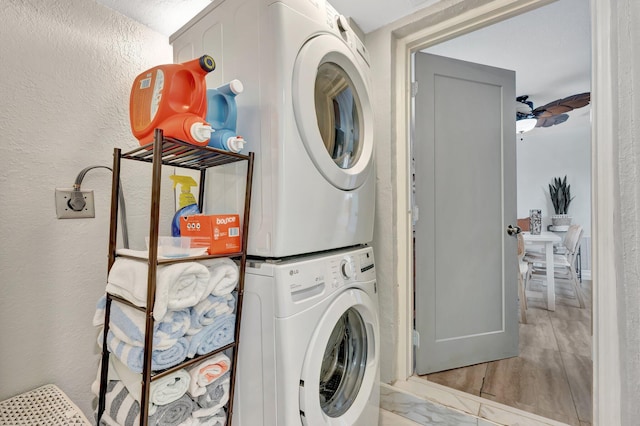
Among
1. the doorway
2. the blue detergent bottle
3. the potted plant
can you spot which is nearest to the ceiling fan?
the doorway

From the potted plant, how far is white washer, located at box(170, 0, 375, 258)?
533 cm

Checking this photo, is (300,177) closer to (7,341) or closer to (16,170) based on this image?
(16,170)

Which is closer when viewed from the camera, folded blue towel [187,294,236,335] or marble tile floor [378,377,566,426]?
folded blue towel [187,294,236,335]

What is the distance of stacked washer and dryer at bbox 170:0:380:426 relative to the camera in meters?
0.91

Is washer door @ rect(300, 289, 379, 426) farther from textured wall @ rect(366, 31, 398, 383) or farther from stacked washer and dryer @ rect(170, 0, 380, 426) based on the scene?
textured wall @ rect(366, 31, 398, 383)

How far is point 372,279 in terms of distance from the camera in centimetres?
133

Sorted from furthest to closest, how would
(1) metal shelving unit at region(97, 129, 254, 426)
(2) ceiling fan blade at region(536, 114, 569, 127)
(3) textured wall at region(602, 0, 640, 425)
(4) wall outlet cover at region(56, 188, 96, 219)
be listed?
(2) ceiling fan blade at region(536, 114, 569, 127) → (4) wall outlet cover at region(56, 188, 96, 219) → (1) metal shelving unit at region(97, 129, 254, 426) → (3) textured wall at region(602, 0, 640, 425)

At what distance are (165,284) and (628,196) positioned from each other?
1.06 meters

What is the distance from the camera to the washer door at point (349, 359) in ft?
3.65

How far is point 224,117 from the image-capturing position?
1.00 meters

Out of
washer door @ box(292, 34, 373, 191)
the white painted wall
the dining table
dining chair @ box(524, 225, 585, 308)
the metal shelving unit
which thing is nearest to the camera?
the metal shelving unit

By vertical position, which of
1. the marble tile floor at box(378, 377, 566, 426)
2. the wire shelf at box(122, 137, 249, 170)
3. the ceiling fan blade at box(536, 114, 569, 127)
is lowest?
the marble tile floor at box(378, 377, 566, 426)

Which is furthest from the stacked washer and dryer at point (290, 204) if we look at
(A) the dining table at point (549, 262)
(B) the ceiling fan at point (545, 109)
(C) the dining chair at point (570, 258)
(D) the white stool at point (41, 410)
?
(C) the dining chair at point (570, 258)

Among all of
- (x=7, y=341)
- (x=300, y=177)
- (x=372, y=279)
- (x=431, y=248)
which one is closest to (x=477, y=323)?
(x=431, y=248)
